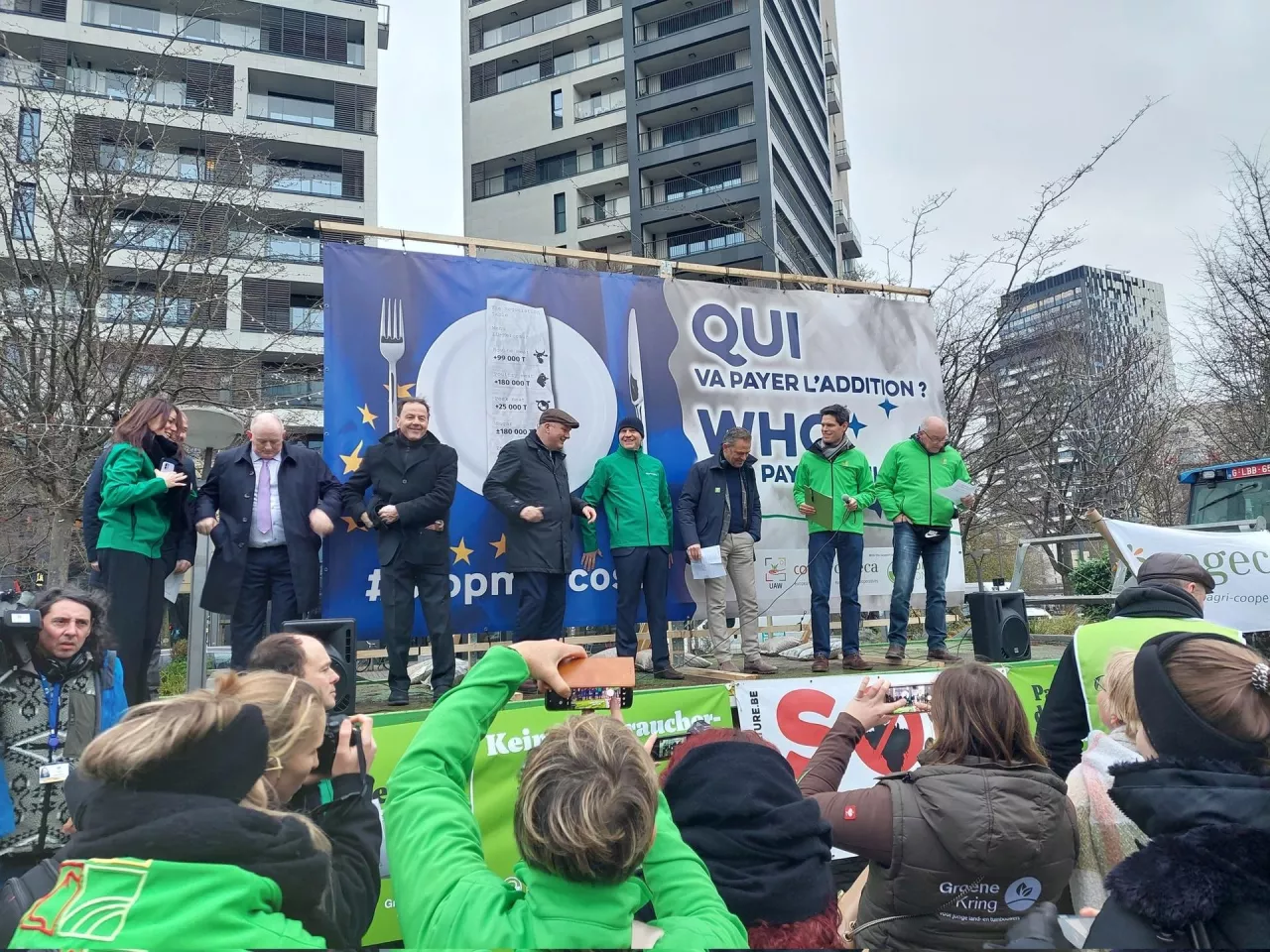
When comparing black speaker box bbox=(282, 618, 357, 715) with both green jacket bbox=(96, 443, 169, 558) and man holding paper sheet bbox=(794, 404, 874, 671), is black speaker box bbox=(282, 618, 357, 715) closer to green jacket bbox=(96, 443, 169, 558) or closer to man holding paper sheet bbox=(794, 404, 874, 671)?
green jacket bbox=(96, 443, 169, 558)

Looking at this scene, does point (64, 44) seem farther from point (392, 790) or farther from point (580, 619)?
point (392, 790)

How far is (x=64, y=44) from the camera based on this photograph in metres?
28.8

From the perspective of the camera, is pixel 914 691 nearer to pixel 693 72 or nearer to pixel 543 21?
pixel 693 72

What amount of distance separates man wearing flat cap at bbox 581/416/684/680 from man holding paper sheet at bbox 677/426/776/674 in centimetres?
25

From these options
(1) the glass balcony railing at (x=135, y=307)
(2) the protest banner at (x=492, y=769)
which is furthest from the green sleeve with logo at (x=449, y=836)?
(1) the glass balcony railing at (x=135, y=307)

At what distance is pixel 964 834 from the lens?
201 cm

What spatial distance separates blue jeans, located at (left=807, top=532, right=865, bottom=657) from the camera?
5.92 metres

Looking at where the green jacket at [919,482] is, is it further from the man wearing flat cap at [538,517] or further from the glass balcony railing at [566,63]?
the glass balcony railing at [566,63]

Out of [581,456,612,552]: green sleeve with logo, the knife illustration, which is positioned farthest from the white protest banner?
[581,456,612,552]: green sleeve with logo

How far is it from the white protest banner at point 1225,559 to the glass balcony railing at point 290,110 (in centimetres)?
3343

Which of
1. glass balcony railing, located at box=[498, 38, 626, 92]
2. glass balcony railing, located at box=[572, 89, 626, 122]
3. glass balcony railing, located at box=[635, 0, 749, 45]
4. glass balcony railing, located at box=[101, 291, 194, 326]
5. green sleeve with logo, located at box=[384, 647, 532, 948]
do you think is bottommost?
→ green sleeve with logo, located at box=[384, 647, 532, 948]

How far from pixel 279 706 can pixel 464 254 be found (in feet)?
16.9

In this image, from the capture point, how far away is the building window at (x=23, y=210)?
731cm

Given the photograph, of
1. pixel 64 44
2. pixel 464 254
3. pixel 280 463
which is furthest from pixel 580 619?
pixel 64 44
